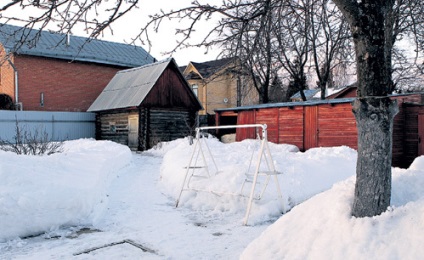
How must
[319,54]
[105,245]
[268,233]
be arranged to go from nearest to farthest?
[268,233], [105,245], [319,54]

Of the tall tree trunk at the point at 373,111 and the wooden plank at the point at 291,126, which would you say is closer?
the tall tree trunk at the point at 373,111

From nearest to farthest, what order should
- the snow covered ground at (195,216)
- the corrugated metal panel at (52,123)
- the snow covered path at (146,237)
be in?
1. the snow covered ground at (195,216)
2. the snow covered path at (146,237)
3. the corrugated metal panel at (52,123)

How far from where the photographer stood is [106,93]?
970 inches

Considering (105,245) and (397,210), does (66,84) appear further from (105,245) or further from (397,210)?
(397,210)

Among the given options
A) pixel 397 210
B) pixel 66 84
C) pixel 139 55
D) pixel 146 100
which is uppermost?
pixel 139 55

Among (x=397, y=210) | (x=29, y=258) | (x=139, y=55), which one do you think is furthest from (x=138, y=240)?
(x=139, y=55)

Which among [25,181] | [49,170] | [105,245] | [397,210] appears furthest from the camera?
[49,170]

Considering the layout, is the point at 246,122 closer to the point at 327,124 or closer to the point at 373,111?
the point at 327,124

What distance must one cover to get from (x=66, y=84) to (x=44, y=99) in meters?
2.08

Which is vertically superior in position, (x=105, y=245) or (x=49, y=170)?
(x=49, y=170)

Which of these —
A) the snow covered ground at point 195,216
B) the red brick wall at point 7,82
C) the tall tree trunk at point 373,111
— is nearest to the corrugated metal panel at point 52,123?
the red brick wall at point 7,82

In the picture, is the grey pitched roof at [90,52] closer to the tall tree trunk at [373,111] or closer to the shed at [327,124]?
the shed at [327,124]

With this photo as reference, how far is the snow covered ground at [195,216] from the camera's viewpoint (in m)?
3.22

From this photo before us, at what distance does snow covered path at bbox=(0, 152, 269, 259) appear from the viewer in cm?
461
